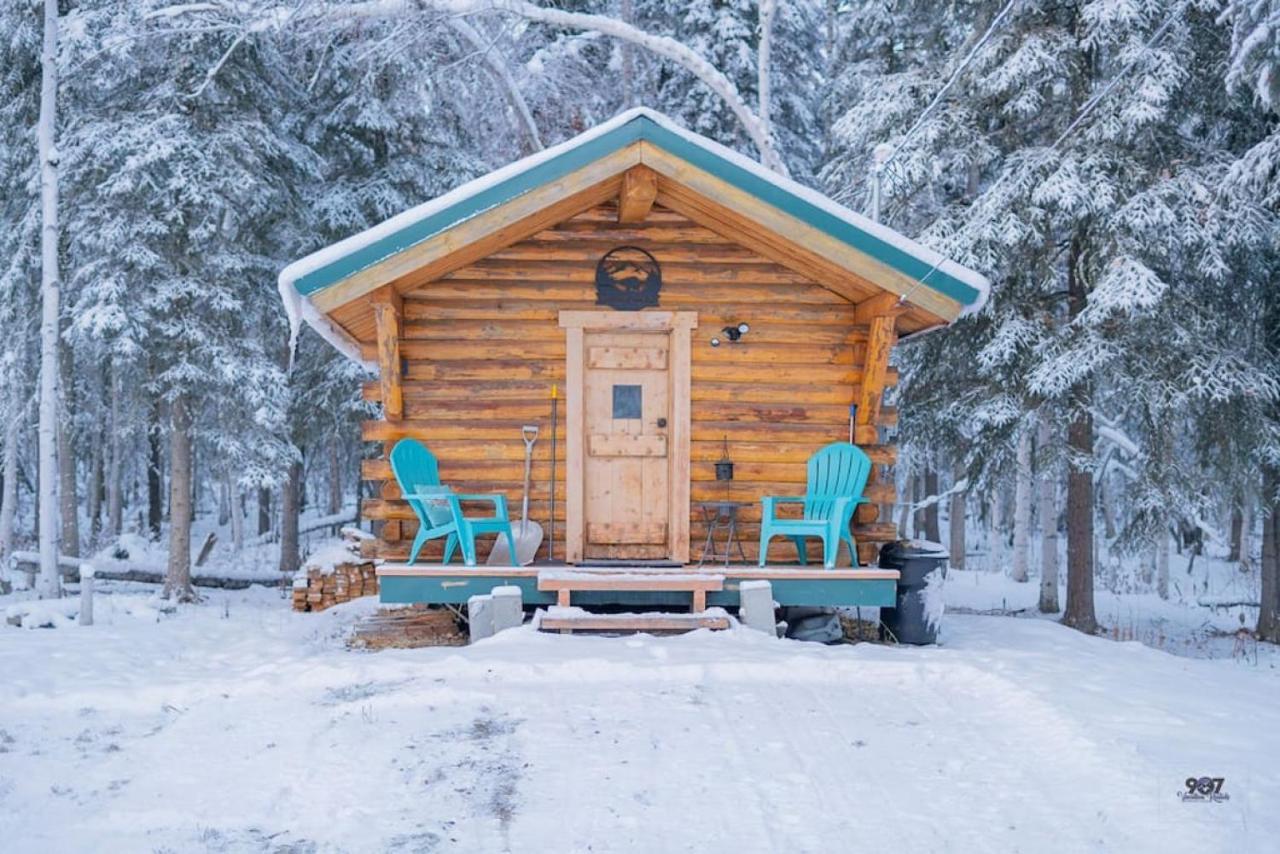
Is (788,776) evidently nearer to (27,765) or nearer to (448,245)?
(27,765)

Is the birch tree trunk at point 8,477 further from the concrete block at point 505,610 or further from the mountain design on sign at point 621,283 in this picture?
the concrete block at point 505,610

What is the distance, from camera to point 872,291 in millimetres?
7758

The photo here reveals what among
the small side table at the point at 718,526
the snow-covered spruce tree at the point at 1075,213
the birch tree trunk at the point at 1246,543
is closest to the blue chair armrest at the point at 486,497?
the small side table at the point at 718,526

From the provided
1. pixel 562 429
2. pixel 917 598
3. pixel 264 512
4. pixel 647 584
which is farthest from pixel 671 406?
pixel 264 512

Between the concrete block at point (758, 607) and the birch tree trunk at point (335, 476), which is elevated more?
the birch tree trunk at point (335, 476)

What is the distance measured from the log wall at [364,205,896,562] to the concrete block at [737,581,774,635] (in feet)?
4.00

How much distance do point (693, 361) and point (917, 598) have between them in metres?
2.55

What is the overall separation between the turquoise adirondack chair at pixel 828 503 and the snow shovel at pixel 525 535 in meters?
1.80

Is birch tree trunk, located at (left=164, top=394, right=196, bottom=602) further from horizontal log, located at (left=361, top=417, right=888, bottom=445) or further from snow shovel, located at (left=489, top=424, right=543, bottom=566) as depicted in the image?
snow shovel, located at (left=489, top=424, right=543, bottom=566)

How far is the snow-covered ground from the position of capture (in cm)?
354

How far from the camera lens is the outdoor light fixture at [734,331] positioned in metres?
8.09

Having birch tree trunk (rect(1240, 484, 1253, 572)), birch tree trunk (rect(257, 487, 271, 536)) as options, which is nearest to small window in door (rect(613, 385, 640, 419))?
birch tree trunk (rect(1240, 484, 1253, 572))

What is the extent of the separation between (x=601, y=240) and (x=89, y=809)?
18.3 ft

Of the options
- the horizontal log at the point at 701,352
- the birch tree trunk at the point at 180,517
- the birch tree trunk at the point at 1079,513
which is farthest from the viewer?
the birch tree trunk at the point at 180,517
